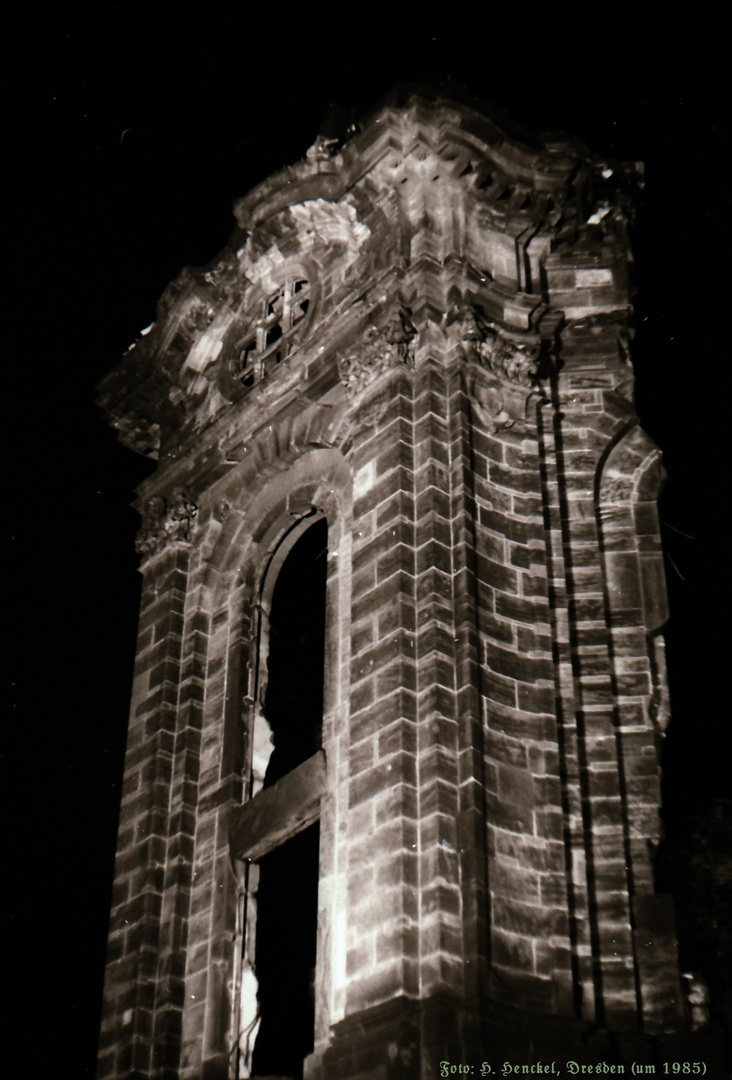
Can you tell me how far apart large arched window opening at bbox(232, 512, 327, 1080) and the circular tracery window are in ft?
7.44

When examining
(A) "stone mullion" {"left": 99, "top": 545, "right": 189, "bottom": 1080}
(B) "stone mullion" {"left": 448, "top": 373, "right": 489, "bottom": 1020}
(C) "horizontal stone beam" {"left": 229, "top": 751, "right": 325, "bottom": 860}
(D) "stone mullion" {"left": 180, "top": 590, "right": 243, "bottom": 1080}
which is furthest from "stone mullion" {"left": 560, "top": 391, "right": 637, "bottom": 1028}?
(A) "stone mullion" {"left": 99, "top": 545, "right": 189, "bottom": 1080}

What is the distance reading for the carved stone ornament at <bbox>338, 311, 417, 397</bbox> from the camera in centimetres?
1728

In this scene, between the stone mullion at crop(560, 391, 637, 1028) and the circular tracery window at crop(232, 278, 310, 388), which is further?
the circular tracery window at crop(232, 278, 310, 388)

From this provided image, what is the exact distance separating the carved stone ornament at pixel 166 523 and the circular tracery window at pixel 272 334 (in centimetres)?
159

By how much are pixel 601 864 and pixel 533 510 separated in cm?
352

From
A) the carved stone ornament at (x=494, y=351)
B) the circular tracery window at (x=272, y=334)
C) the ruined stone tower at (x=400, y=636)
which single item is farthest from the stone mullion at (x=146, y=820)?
the carved stone ornament at (x=494, y=351)

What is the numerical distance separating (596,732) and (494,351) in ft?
13.3

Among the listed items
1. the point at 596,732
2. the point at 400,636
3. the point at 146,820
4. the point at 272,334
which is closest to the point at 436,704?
the point at 400,636

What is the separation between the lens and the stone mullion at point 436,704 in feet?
44.4

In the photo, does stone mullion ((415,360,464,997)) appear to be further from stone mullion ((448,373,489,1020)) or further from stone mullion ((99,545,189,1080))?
stone mullion ((99,545,189,1080))

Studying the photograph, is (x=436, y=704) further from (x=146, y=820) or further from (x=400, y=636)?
(x=146, y=820)

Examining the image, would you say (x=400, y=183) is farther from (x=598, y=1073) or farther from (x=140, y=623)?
(x=598, y=1073)

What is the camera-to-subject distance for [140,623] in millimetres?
20438

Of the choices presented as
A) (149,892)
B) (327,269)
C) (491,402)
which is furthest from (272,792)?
(327,269)
